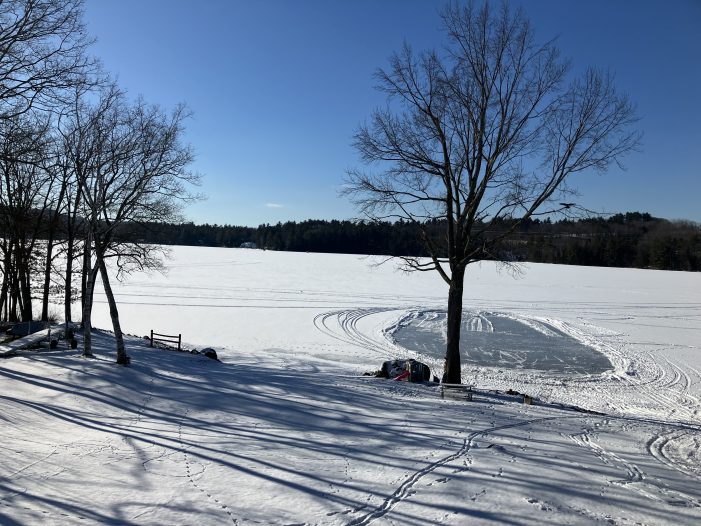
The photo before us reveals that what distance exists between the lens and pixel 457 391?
12766 mm

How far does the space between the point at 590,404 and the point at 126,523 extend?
14.2 metres

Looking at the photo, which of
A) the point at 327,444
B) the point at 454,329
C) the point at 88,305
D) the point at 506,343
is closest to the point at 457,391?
the point at 454,329

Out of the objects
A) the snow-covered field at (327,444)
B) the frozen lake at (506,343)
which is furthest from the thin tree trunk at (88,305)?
the frozen lake at (506,343)

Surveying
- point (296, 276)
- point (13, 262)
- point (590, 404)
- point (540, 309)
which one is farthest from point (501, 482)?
point (296, 276)

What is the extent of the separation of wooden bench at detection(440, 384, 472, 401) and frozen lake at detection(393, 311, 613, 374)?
7.96 metres

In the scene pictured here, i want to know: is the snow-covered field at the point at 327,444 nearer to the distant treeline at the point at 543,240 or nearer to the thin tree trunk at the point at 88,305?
the thin tree trunk at the point at 88,305

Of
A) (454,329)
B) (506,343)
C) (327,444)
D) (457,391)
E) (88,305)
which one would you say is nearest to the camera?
(327,444)

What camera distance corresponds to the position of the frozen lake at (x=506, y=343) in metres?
21.4

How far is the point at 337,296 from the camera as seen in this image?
42.3 meters

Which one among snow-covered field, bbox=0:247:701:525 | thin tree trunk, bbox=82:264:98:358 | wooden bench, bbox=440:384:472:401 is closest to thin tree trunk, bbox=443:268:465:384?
Answer: wooden bench, bbox=440:384:472:401

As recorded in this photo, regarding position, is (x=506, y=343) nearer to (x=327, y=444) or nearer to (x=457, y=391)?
(x=457, y=391)

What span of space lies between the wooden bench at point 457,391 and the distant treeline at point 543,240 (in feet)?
12.6

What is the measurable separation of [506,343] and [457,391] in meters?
13.8

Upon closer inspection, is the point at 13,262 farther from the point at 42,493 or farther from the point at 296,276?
the point at 296,276
